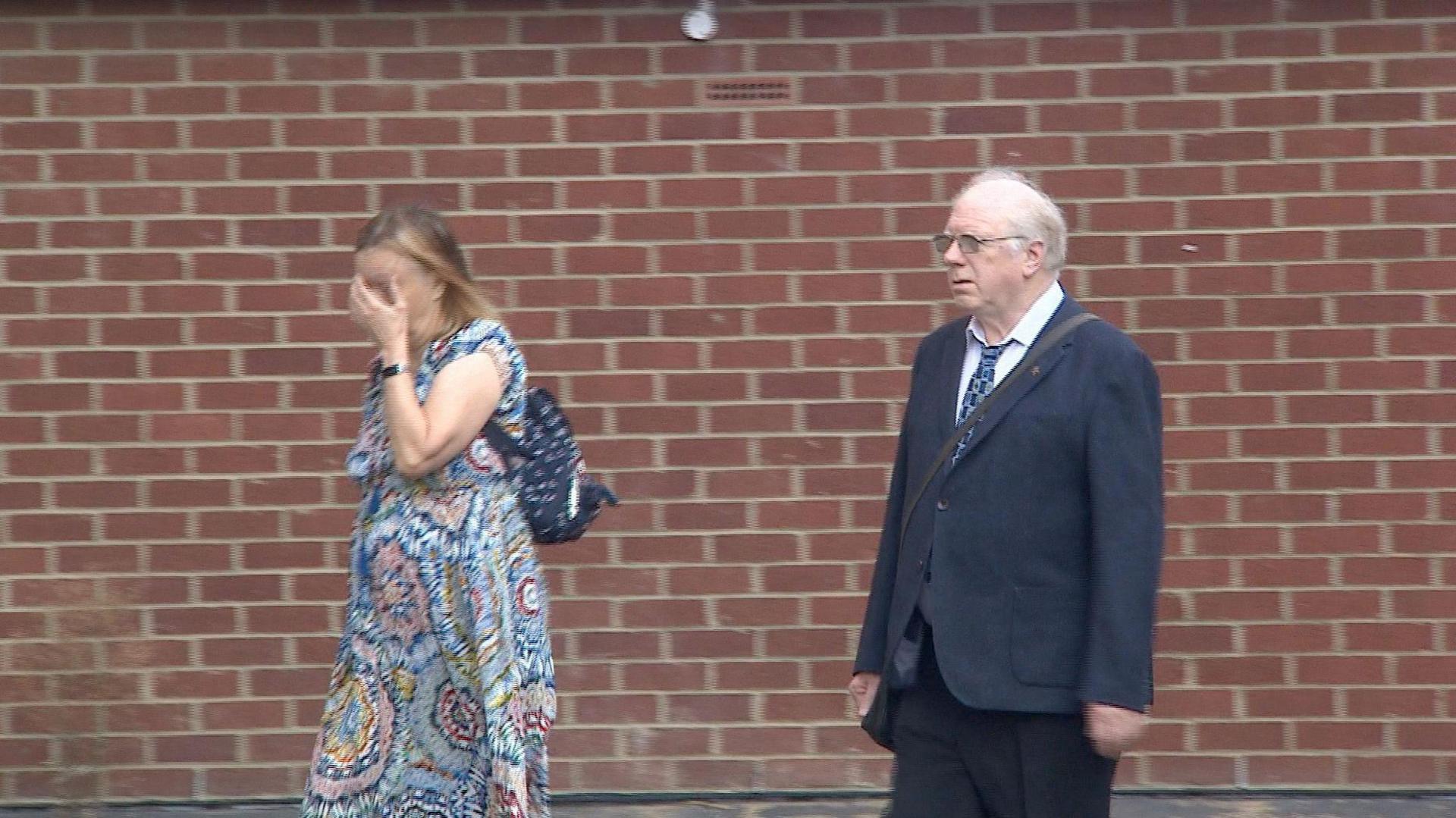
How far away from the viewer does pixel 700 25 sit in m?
5.48

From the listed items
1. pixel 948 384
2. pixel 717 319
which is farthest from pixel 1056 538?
pixel 717 319

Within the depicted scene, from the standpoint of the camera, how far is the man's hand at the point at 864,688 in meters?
3.90

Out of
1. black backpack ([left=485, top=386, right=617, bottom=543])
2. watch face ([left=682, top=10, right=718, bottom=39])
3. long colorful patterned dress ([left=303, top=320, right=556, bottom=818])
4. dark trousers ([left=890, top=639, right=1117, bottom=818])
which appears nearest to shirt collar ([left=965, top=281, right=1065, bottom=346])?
dark trousers ([left=890, top=639, right=1117, bottom=818])

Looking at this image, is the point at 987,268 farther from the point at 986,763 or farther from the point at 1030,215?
the point at 986,763

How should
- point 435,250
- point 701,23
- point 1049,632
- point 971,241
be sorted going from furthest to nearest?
point 701,23 < point 435,250 < point 971,241 < point 1049,632

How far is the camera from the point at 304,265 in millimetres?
5539

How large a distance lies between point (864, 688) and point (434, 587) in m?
0.94

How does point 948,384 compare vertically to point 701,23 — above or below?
below

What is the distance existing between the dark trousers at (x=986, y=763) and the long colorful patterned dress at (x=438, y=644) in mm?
844

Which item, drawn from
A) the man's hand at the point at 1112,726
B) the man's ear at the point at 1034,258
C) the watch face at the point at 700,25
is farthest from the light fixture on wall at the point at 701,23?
the man's hand at the point at 1112,726

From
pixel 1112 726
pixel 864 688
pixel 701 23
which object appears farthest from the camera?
pixel 701 23

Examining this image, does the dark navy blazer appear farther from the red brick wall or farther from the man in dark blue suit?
the red brick wall

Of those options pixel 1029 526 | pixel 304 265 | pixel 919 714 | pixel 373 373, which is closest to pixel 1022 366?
pixel 1029 526

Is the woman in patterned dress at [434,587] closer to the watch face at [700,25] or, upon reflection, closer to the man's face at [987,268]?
the man's face at [987,268]
